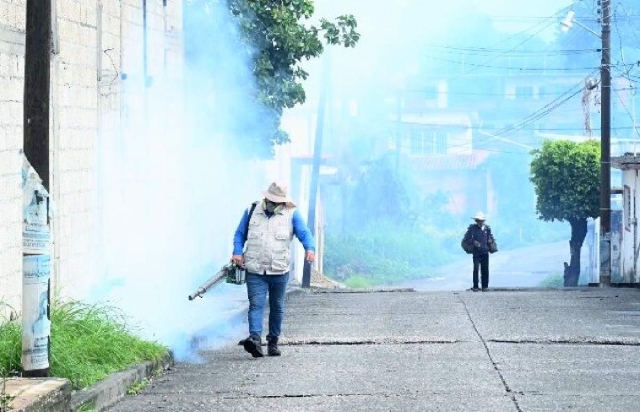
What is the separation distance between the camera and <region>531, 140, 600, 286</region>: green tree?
42.7m

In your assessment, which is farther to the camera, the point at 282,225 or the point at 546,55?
the point at 546,55

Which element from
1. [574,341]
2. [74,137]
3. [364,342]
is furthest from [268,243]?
[74,137]

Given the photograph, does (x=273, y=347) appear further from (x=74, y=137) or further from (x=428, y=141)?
(x=428, y=141)

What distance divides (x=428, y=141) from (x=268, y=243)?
5927cm

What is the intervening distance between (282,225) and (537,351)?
9.40 feet

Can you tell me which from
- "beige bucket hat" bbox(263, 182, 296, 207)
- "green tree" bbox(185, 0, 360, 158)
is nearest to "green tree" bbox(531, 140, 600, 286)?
"green tree" bbox(185, 0, 360, 158)

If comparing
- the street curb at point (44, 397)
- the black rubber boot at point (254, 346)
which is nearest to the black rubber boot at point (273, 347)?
the black rubber boot at point (254, 346)

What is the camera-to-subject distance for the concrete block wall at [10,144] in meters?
12.6

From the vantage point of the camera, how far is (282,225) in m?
13.0

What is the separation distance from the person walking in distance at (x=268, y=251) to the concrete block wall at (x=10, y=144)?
7.39 ft

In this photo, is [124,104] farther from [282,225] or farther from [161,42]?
[282,225]

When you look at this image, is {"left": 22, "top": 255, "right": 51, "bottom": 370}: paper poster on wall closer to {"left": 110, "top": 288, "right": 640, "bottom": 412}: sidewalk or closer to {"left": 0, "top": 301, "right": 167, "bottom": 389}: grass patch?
{"left": 0, "top": 301, "right": 167, "bottom": 389}: grass patch

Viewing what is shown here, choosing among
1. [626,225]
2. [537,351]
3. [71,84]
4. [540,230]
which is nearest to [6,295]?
[71,84]

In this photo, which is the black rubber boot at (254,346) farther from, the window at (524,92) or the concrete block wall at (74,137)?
the window at (524,92)
